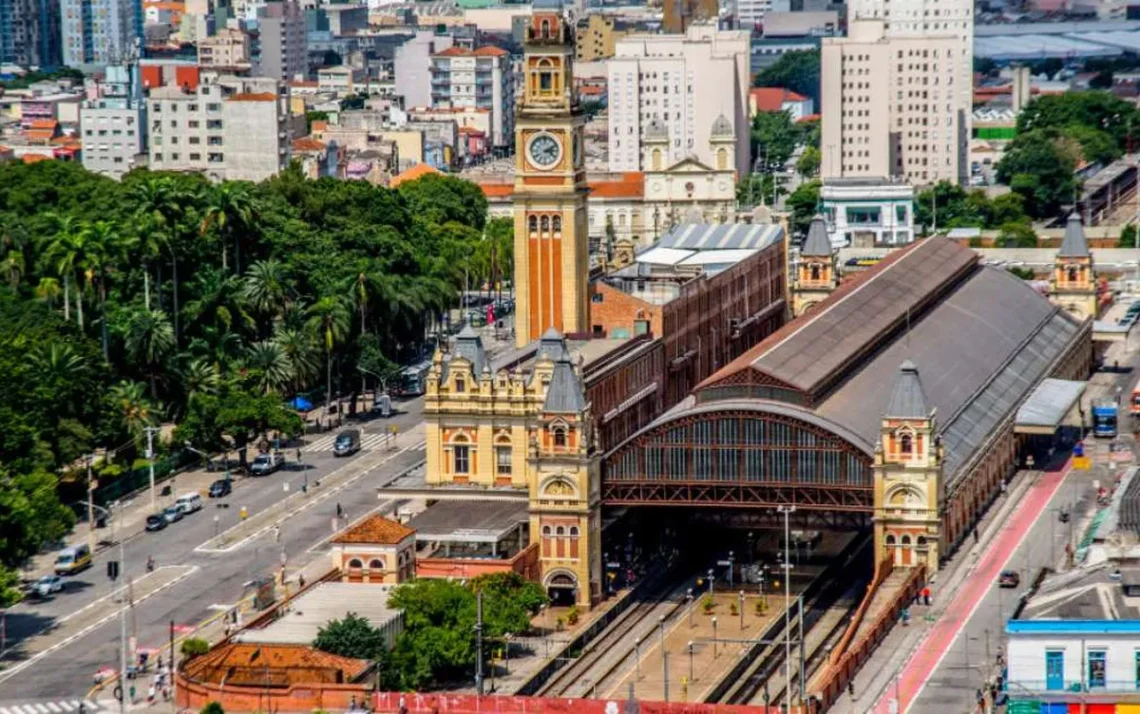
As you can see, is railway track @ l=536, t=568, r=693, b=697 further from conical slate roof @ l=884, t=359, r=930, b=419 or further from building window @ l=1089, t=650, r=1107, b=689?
building window @ l=1089, t=650, r=1107, b=689

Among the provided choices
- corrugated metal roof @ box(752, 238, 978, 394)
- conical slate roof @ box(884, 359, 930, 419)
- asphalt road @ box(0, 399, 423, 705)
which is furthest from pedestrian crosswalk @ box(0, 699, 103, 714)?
conical slate roof @ box(884, 359, 930, 419)

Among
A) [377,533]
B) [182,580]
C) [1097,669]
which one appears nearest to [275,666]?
[377,533]

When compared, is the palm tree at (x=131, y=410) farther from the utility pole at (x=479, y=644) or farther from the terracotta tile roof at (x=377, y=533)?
the utility pole at (x=479, y=644)

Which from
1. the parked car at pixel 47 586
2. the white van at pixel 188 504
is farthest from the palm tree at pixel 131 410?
the parked car at pixel 47 586

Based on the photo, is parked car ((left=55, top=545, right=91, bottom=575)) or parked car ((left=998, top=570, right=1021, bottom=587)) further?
parked car ((left=55, top=545, right=91, bottom=575))

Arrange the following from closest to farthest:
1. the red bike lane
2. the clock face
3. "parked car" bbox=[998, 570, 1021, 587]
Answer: the red bike lane → "parked car" bbox=[998, 570, 1021, 587] → the clock face

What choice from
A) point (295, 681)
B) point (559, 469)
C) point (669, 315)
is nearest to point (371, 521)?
point (559, 469)
